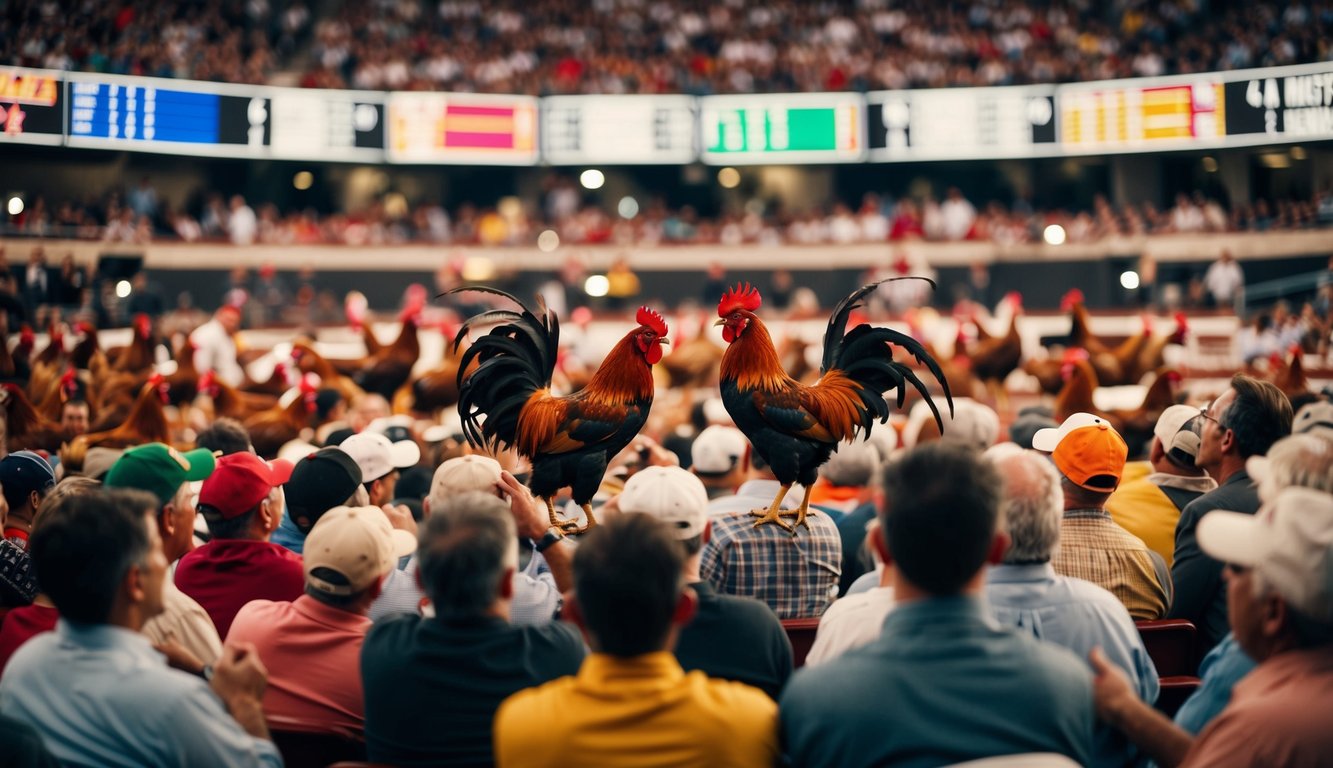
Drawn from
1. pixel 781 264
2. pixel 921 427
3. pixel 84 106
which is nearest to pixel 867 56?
pixel 781 264

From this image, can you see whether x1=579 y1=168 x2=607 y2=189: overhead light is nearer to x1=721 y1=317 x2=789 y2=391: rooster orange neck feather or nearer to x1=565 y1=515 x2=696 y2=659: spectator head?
x1=721 y1=317 x2=789 y2=391: rooster orange neck feather

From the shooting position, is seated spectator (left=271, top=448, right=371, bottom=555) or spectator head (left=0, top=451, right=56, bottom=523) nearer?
seated spectator (left=271, top=448, right=371, bottom=555)

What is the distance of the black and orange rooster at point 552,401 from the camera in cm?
459

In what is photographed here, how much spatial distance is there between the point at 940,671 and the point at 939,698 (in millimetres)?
55

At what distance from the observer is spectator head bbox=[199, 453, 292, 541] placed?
406cm

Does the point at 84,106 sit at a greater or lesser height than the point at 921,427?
greater

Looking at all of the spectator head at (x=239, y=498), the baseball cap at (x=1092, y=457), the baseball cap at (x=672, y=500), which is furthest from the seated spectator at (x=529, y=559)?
the baseball cap at (x=1092, y=457)

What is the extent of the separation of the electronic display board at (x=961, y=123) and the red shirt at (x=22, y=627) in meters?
22.3

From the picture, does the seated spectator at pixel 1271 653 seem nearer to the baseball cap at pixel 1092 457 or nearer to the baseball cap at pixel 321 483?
the baseball cap at pixel 1092 457

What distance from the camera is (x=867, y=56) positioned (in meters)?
26.3

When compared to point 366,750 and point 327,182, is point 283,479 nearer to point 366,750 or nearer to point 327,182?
point 366,750

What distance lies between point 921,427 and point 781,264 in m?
16.4

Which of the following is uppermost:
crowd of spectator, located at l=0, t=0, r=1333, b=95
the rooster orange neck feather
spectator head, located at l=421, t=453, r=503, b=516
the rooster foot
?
crowd of spectator, located at l=0, t=0, r=1333, b=95

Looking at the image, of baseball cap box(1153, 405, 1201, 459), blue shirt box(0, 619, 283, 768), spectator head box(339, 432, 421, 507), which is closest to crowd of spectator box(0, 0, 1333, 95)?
spectator head box(339, 432, 421, 507)
